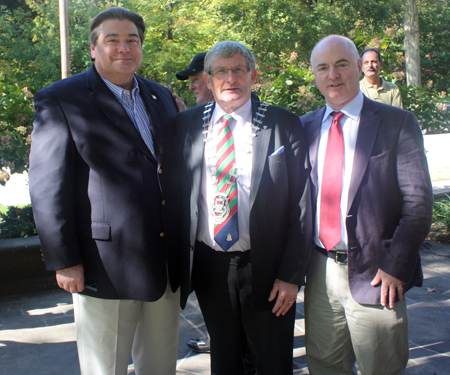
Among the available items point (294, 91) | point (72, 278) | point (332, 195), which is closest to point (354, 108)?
point (332, 195)

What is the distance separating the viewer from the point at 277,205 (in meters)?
2.24

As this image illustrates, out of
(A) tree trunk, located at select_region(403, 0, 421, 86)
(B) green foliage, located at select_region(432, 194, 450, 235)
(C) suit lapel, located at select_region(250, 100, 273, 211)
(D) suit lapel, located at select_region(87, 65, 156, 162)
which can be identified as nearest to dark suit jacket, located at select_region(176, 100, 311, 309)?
(C) suit lapel, located at select_region(250, 100, 273, 211)

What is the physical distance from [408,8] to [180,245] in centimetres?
1328

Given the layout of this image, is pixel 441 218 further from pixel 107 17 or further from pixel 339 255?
pixel 107 17

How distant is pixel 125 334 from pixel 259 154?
1.23 m

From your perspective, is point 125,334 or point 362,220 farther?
point 125,334

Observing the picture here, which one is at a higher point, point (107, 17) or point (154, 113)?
point (107, 17)

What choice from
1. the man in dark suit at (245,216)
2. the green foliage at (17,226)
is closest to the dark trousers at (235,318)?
the man in dark suit at (245,216)

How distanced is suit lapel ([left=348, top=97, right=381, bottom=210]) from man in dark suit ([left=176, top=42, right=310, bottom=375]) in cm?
24

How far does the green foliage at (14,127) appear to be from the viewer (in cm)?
436

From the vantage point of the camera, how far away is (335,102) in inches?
93.5

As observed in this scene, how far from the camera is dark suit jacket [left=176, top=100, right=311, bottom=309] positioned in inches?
87.6

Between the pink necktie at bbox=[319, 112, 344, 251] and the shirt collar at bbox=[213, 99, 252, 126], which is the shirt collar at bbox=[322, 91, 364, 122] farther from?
the shirt collar at bbox=[213, 99, 252, 126]

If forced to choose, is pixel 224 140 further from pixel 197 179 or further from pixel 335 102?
pixel 335 102
